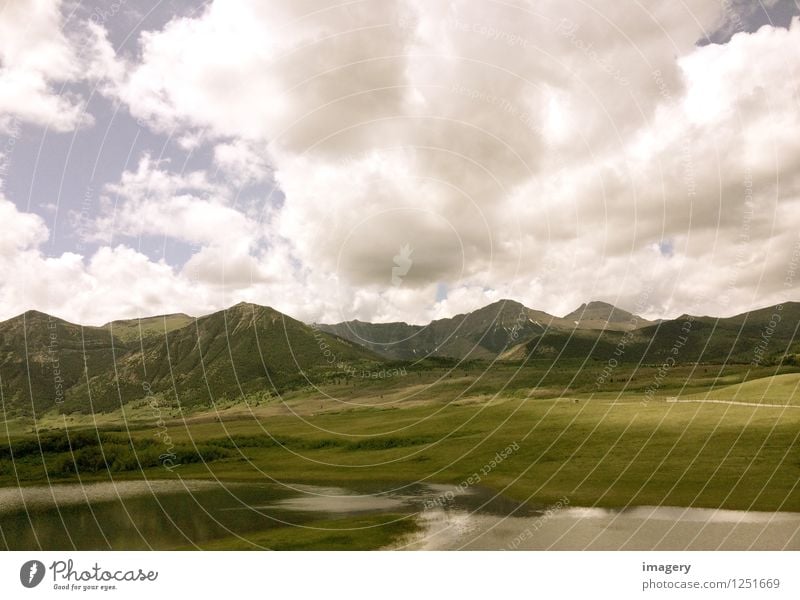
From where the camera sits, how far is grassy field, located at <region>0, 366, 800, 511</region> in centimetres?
4722

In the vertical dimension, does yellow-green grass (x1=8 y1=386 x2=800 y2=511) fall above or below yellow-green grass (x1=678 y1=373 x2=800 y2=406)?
below

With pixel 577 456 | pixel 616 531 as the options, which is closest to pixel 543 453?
pixel 577 456

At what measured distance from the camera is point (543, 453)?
61719mm

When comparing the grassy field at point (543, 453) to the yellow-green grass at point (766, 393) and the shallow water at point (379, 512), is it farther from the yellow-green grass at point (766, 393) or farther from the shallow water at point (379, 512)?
the shallow water at point (379, 512)

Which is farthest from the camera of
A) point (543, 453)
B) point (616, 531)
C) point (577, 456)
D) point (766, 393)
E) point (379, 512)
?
point (766, 393)

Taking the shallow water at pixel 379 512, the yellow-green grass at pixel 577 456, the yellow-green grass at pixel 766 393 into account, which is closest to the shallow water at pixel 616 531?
the shallow water at pixel 379 512

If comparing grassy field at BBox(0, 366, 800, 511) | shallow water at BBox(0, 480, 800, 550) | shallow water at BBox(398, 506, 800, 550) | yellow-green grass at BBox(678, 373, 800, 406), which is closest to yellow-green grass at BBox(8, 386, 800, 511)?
grassy field at BBox(0, 366, 800, 511)

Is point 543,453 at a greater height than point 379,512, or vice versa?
point 543,453

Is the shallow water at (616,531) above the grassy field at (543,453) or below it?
below

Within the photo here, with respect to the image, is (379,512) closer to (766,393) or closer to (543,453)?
(543,453)

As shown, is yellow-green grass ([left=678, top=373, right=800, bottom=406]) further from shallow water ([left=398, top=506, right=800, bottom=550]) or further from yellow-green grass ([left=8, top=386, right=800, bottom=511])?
Answer: shallow water ([left=398, top=506, right=800, bottom=550])

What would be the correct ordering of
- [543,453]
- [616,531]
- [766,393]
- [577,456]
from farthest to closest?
[766,393], [543,453], [577,456], [616,531]

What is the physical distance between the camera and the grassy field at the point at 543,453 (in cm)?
4722
